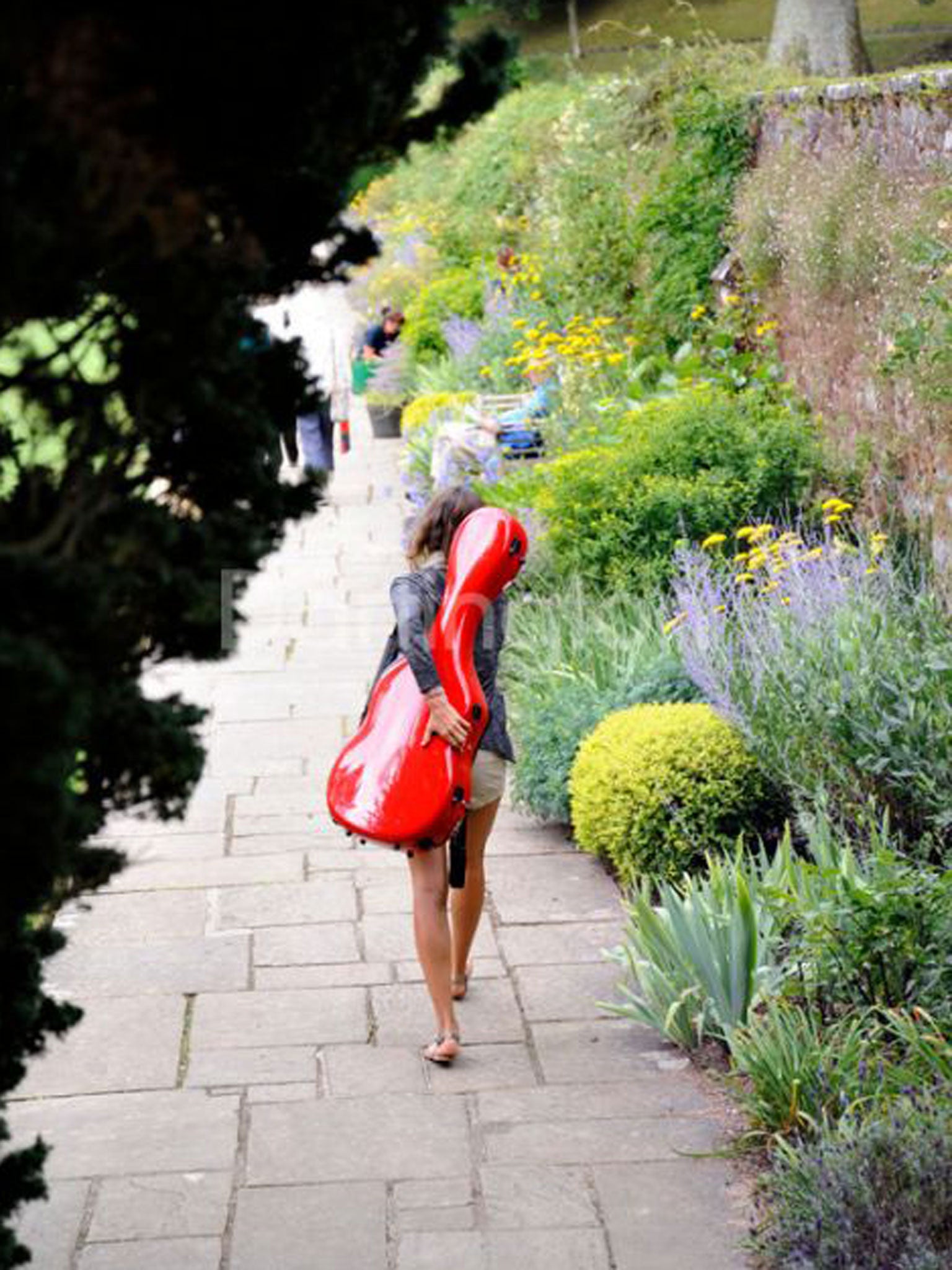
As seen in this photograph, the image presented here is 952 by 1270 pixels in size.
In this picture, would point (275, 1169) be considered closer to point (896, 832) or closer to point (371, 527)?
point (896, 832)

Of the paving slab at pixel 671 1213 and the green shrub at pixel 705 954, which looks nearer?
the paving slab at pixel 671 1213

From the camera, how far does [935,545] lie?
853 cm

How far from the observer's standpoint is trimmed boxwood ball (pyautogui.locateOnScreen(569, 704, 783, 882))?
6.48 meters

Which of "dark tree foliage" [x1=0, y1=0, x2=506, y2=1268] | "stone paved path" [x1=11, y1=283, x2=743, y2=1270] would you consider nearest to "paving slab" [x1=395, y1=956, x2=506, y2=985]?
"stone paved path" [x1=11, y1=283, x2=743, y2=1270]

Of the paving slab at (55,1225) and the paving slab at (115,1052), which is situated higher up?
the paving slab at (55,1225)

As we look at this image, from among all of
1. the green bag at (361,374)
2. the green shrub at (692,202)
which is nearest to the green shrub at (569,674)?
the green shrub at (692,202)

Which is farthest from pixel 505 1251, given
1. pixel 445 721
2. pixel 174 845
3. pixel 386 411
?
pixel 386 411

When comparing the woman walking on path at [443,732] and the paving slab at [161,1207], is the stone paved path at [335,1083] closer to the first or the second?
the paving slab at [161,1207]

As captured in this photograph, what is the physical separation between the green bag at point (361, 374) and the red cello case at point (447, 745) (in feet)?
42.8

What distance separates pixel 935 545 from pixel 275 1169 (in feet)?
15.9

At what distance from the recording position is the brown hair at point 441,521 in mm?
5488

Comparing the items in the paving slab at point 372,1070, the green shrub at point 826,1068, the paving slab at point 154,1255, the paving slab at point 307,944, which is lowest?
the paving slab at point 307,944

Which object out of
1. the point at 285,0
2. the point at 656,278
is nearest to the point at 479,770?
the point at 285,0

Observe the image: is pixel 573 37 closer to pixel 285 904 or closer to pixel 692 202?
pixel 692 202
